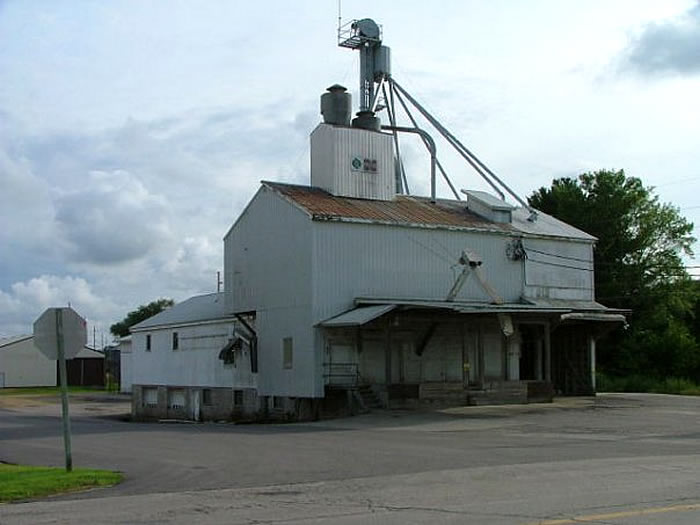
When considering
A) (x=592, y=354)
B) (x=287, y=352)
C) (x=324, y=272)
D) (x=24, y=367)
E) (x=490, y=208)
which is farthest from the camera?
(x=24, y=367)

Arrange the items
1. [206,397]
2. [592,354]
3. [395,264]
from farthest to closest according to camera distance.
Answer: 1. [206,397]
2. [592,354]
3. [395,264]

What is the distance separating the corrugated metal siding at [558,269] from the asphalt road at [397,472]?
11.9m

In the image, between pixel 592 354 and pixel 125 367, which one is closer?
pixel 592 354

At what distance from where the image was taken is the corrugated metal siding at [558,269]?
4131 centimetres

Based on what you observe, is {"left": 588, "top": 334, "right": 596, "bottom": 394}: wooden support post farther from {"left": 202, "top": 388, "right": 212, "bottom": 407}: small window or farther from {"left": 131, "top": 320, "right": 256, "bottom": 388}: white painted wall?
{"left": 202, "top": 388, "right": 212, "bottom": 407}: small window

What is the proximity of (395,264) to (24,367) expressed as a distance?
228 ft

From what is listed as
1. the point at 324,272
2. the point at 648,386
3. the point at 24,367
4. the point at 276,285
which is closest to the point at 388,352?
the point at 324,272

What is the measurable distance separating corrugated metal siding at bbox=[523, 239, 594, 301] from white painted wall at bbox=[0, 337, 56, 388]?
66.2 meters

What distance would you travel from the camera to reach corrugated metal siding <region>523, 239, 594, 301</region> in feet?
136

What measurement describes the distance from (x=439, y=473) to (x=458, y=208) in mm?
28545

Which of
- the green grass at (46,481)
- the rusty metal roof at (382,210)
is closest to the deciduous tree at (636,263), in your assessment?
the rusty metal roof at (382,210)

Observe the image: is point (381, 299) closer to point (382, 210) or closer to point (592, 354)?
point (382, 210)

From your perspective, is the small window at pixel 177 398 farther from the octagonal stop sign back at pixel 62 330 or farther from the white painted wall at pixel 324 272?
the octagonal stop sign back at pixel 62 330

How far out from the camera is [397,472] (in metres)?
15.9
